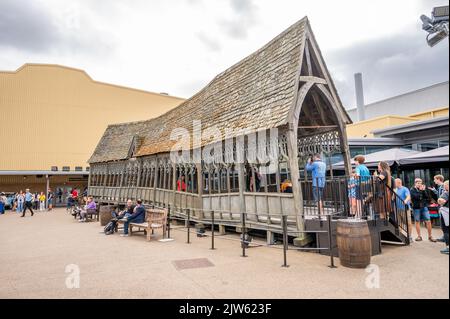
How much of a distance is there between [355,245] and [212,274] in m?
2.96

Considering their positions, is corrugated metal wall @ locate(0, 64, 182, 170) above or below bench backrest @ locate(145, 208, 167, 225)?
above

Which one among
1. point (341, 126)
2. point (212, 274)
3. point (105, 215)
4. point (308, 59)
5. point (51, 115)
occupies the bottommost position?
point (212, 274)

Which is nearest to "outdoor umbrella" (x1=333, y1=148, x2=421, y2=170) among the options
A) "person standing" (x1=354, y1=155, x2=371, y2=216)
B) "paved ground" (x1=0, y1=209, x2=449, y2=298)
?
"paved ground" (x1=0, y1=209, x2=449, y2=298)

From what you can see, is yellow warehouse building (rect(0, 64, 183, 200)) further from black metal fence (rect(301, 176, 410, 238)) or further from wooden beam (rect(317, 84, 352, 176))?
black metal fence (rect(301, 176, 410, 238))

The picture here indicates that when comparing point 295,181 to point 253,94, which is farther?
point 253,94

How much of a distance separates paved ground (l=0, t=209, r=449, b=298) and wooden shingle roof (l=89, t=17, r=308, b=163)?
12.0ft

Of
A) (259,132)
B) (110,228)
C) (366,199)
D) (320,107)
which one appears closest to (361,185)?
(366,199)

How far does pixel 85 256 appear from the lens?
8086 millimetres

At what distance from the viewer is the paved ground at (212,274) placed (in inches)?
194

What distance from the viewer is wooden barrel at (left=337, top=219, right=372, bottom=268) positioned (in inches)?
237

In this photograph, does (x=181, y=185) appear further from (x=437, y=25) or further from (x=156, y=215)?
(x=437, y=25)

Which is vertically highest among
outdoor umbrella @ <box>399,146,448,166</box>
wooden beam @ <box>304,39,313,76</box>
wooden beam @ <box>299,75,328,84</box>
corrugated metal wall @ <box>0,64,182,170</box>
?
corrugated metal wall @ <box>0,64,182,170</box>

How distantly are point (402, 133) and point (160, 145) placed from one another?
15.6 metres

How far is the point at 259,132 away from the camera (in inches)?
348
